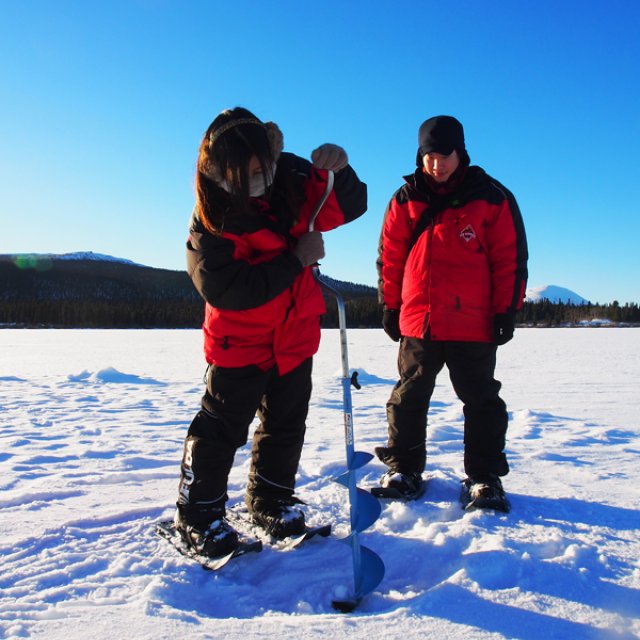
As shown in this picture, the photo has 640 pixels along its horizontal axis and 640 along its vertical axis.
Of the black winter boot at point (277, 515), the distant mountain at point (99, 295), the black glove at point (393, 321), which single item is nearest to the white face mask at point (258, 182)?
the black glove at point (393, 321)

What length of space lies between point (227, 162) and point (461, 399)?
1587mm

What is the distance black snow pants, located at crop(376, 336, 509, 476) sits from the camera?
8.32ft

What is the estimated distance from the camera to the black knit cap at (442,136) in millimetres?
2482

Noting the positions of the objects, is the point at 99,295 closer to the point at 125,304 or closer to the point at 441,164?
the point at 125,304

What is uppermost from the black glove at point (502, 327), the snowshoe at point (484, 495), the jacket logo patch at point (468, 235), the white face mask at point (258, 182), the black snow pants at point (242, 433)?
the white face mask at point (258, 182)

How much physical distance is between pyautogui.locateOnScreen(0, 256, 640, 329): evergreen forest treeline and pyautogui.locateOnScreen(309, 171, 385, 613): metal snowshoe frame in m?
0.27

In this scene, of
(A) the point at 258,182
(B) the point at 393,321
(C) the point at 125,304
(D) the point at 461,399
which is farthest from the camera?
(C) the point at 125,304

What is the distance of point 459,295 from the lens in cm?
252

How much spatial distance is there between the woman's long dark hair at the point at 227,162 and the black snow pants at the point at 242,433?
62cm

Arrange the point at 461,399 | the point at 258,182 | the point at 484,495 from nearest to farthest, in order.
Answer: the point at 258,182 → the point at 484,495 → the point at 461,399

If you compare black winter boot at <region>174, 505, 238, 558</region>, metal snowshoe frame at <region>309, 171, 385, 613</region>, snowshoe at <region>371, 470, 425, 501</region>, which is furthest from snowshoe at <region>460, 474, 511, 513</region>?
black winter boot at <region>174, 505, 238, 558</region>

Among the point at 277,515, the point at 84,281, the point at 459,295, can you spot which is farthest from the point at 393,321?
the point at 84,281

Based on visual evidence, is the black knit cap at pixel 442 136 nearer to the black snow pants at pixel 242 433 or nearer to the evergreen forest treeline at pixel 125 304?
the evergreen forest treeline at pixel 125 304

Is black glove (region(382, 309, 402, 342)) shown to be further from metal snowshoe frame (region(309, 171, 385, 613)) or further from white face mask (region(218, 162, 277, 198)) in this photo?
white face mask (region(218, 162, 277, 198))
